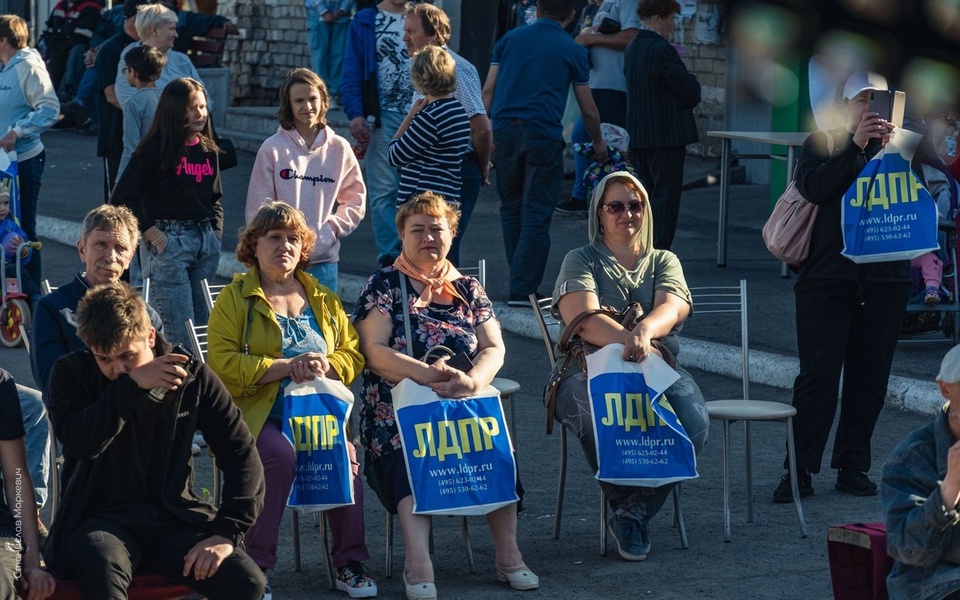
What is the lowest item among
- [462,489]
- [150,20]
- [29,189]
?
[462,489]

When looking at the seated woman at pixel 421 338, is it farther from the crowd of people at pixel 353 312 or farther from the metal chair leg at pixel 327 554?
the metal chair leg at pixel 327 554

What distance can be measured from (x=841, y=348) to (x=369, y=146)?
421cm

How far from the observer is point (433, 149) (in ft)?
25.3

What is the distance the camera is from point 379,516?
548cm

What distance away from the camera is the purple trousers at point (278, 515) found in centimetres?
446

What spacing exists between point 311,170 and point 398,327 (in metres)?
1.73

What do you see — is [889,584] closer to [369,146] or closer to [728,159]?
[369,146]

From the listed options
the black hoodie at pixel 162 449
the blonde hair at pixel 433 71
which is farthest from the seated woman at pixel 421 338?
the blonde hair at pixel 433 71

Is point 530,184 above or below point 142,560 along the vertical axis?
above

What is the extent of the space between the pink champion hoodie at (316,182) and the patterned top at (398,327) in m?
1.41

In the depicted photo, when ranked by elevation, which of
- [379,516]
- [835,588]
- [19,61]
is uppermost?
[19,61]

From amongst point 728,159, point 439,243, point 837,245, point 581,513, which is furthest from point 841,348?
point 728,159

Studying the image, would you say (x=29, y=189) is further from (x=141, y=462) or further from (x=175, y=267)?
(x=141, y=462)

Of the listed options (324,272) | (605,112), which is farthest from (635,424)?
(605,112)
